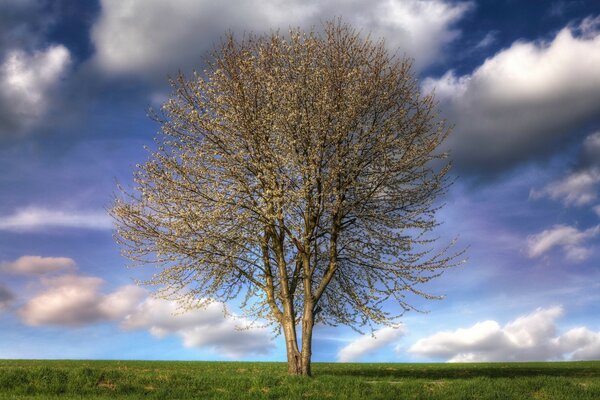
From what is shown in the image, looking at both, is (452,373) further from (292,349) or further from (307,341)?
(292,349)

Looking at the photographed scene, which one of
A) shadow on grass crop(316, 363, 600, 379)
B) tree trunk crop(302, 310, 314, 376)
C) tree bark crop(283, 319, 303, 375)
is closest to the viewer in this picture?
tree trunk crop(302, 310, 314, 376)

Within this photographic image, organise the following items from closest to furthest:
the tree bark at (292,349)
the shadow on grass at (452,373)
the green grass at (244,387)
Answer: the green grass at (244,387)
the tree bark at (292,349)
the shadow on grass at (452,373)

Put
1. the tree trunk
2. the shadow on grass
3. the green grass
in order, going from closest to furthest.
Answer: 1. the green grass
2. the tree trunk
3. the shadow on grass

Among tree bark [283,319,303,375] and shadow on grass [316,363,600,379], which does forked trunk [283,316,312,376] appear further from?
shadow on grass [316,363,600,379]

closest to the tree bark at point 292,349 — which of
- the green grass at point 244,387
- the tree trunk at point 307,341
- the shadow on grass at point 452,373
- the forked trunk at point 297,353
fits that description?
the forked trunk at point 297,353

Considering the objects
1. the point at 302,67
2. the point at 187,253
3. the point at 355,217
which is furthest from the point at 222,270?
the point at 302,67

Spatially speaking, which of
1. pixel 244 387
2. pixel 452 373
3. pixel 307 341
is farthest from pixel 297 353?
pixel 452 373

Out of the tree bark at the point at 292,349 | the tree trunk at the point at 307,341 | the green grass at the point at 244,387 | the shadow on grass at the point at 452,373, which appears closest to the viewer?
the green grass at the point at 244,387

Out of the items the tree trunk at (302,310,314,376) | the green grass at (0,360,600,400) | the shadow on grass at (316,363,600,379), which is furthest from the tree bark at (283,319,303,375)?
the green grass at (0,360,600,400)

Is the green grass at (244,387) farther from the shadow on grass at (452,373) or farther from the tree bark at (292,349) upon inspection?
the shadow on grass at (452,373)

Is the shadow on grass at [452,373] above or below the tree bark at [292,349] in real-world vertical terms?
below

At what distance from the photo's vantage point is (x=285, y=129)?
80.1 feet

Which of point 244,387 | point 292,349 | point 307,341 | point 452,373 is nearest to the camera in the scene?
point 244,387

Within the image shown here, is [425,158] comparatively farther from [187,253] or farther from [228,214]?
[187,253]
